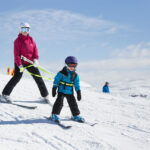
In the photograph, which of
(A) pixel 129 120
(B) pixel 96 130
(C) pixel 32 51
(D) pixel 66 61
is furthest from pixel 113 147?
(C) pixel 32 51

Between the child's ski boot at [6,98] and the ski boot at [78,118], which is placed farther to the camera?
the child's ski boot at [6,98]

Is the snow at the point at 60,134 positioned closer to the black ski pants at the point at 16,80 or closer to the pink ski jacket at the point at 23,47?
the black ski pants at the point at 16,80

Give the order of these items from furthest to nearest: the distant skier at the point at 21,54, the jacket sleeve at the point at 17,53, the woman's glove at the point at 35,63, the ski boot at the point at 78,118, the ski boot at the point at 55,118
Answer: the woman's glove at the point at 35,63 → the distant skier at the point at 21,54 → the jacket sleeve at the point at 17,53 → the ski boot at the point at 78,118 → the ski boot at the point at 55,118

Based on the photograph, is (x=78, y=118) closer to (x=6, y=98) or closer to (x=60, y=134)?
(x=60, y=134)

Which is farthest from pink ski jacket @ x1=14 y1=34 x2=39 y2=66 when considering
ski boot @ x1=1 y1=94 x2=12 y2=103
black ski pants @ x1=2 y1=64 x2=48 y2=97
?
ski boot @ x1=1 y1=94 x2=12 y2=103

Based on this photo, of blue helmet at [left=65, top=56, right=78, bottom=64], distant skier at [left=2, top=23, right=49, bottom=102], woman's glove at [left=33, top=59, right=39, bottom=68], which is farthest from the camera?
woman's glove at [left=33, top=59, right=39, bottom=68]

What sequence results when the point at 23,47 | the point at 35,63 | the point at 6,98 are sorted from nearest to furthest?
the point at 6,98 → the point at 23,47 → the point at 35,63

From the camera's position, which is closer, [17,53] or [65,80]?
[65,80]

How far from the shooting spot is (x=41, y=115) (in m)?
5.23

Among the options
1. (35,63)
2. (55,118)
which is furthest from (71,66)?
(35,63)

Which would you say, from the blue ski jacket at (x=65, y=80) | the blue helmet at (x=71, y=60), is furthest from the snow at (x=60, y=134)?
the blue helmet at (x=71, y=60)

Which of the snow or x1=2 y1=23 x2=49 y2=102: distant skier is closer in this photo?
the snow

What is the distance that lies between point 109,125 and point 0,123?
2.61 meters

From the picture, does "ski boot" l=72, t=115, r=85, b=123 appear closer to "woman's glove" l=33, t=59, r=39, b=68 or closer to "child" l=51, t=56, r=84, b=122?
"child" l=51, t=56, r=84, b=122
